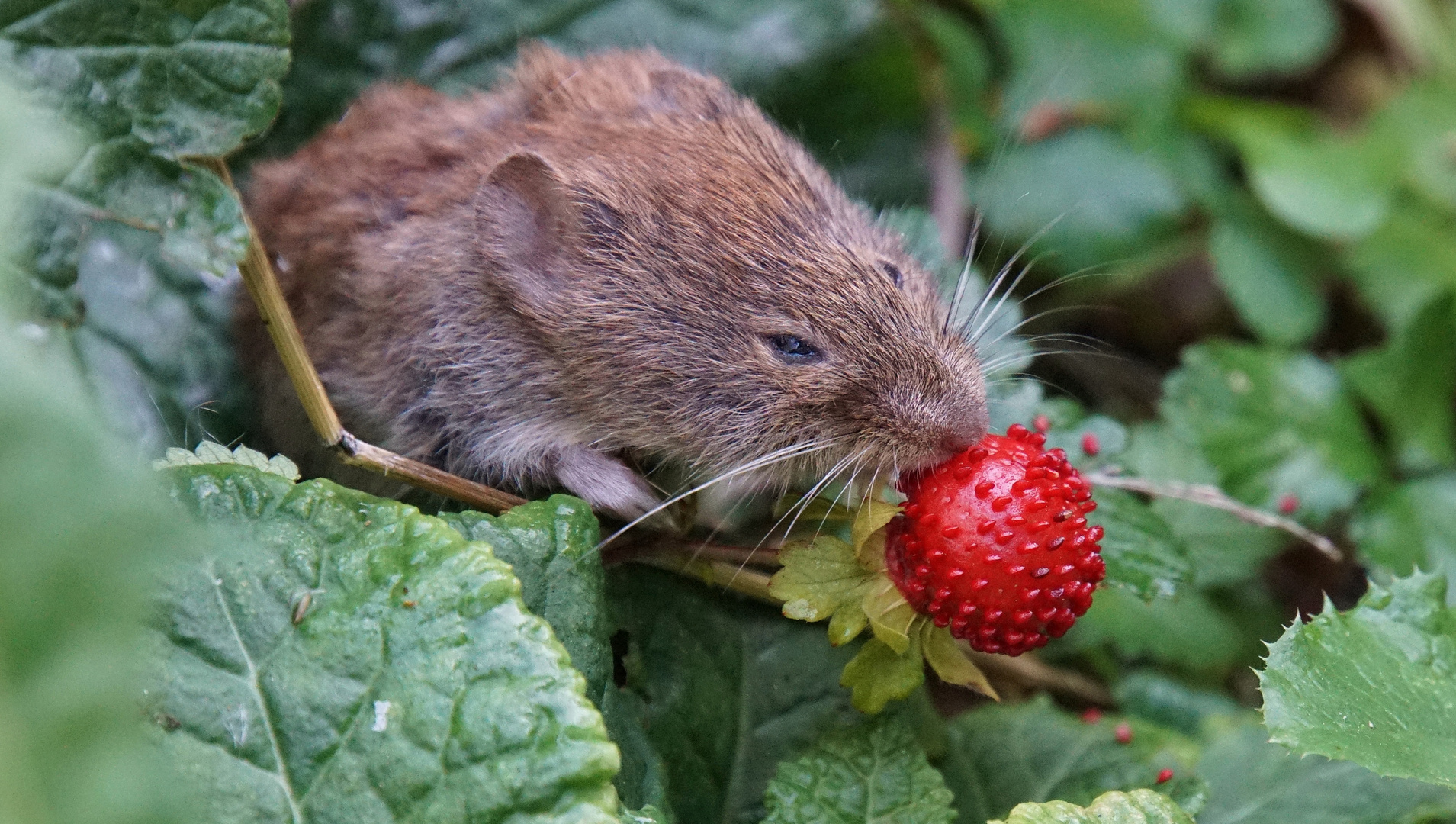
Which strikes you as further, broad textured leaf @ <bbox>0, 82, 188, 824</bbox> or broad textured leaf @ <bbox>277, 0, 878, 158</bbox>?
broad textured leaf @ <bbox>277, 0, 878, 158</bbox>

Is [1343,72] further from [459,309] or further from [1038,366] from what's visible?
[459,309]

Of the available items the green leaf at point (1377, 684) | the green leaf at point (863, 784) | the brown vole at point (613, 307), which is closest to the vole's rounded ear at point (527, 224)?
the brown vole at point (613, 307)

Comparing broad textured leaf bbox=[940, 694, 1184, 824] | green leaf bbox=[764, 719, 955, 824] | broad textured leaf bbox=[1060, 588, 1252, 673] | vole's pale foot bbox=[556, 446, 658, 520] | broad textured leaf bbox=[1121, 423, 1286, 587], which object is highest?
vole's pale foot bbox=[556, 446, 658, 520]

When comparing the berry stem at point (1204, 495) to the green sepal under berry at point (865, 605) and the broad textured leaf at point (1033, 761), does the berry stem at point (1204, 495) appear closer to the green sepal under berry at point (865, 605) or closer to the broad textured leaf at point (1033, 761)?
the broad textured leaf at point (1033, 761)

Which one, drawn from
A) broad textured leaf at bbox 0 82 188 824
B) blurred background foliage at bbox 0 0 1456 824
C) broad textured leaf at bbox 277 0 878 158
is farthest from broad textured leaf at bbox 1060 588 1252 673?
broad textured leaf at bbox 0 82 188 824

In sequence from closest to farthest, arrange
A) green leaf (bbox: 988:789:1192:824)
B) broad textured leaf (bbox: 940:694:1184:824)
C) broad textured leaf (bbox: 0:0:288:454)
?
green leaf (bbox: 988:789:1192:824), broad textured leaf (bbox: 0:0:288:454), broad textured leaf (bbox: 940:694:1184:824)

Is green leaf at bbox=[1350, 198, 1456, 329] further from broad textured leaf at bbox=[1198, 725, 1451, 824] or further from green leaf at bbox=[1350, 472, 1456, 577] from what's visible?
broad textured leaf at bbox=[1198, 725, 1451, 824]

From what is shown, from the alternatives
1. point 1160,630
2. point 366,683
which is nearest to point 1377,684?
point 1160,630

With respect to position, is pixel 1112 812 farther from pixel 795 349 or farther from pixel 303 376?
pixel 303 376
